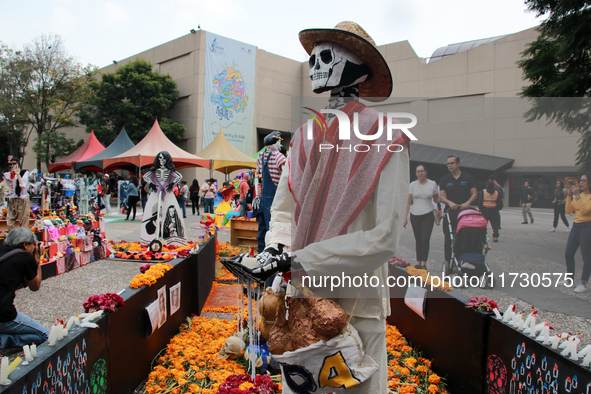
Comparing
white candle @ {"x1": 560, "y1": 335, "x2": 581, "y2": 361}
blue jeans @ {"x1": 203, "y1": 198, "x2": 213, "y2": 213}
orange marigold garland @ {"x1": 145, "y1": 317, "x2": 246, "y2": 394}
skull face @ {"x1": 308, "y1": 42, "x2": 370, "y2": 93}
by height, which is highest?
skull face @ {"x1": 308, "y1": 42, "x2": 370, "y2": 93}

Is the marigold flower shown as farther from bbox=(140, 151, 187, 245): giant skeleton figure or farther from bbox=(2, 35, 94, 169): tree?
bbox=(2, 35, 94, 169): tree

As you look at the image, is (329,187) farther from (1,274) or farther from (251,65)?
(251,65)

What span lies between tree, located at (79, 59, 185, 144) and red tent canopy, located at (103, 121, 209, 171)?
10.6 meters

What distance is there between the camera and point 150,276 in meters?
3.24

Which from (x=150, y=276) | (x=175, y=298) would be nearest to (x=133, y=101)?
(x=175, y=298)

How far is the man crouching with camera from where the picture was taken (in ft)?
11.1

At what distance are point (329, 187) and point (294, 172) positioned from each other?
214 millimetres

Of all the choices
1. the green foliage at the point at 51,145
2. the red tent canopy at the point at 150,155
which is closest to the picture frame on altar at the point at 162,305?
the red tent canopy at the point at 150,155

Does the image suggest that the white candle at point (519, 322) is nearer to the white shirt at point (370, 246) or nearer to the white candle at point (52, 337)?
the white shirt at point (370, 246)

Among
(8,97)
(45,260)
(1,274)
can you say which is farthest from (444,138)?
(8,97)

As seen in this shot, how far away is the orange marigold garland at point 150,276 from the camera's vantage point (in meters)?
3.07

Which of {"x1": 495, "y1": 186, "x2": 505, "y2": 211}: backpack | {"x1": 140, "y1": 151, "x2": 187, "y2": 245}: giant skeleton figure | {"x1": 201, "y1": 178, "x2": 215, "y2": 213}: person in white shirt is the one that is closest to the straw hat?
{"x1": 495, "y1": 186, "x2": 505, "y2": 211}: backpack

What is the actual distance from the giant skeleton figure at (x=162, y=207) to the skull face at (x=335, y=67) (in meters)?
5.19

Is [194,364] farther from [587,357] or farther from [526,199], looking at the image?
[526,199]
